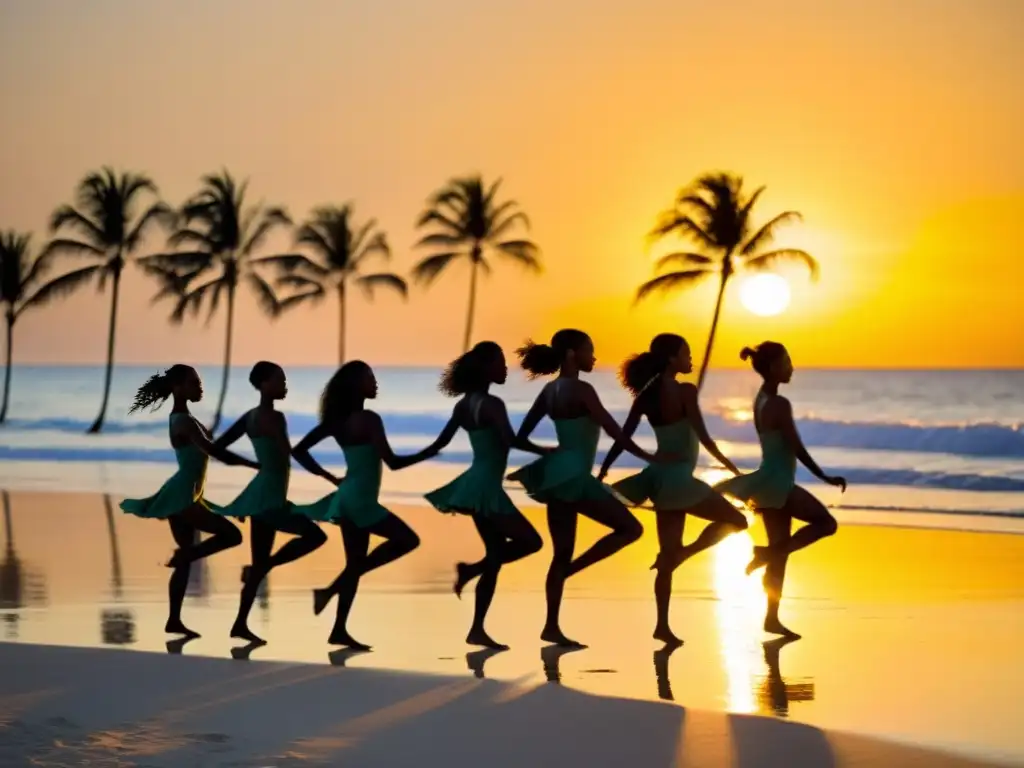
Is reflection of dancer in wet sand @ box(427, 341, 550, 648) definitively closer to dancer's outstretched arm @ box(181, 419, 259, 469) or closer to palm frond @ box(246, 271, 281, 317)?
dancer's outstretched arm @ box(181, 419, 259, 469)

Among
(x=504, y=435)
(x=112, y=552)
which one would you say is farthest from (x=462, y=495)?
(x=112, y=552)

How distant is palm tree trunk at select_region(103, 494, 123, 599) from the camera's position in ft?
46.2

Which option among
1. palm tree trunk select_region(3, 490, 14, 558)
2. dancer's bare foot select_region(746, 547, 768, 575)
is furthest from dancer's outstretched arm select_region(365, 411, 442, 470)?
palm tree trunk select_region(3, 490, 14, 558)

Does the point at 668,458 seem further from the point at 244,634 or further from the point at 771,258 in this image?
the point at 771,258

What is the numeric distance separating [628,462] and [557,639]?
27.0m

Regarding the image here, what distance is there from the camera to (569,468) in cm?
1098

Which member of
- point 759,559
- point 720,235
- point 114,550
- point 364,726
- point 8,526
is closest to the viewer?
point 364,726

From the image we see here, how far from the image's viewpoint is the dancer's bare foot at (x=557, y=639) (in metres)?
10.8

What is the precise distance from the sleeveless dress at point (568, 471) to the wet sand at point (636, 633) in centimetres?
97

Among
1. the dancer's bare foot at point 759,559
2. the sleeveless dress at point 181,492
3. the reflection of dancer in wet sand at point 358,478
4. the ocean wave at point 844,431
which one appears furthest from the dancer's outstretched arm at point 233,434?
the ocean wave at point 844,431

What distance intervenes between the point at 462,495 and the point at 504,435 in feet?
1.53

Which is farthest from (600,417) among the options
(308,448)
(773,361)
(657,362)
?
(308,448)

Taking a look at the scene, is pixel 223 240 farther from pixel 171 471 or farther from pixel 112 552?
pixel 112 552

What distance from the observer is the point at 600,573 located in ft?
49.7
